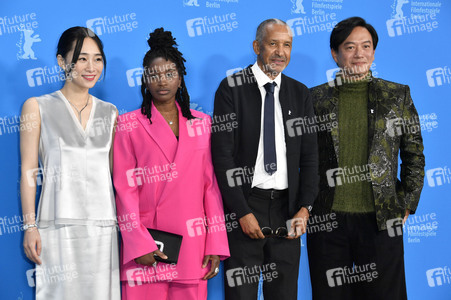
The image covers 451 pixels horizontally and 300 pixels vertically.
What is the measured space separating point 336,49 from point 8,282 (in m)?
2.50

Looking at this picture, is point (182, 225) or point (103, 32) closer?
point (182, 225)

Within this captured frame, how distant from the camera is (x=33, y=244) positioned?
255 centimetres

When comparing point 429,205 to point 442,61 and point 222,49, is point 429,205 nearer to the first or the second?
point 442,61

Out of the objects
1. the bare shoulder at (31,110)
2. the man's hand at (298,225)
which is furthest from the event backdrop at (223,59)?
the man's hand at (298,225)

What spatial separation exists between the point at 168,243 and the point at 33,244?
713 millimetres

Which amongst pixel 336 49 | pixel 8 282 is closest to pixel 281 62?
pixel 336 49

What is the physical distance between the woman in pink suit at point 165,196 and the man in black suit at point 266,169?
0.38 ft

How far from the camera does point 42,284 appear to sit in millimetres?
2586

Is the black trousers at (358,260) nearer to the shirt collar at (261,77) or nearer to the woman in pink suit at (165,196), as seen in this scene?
the woman in pink suit at (165,196)

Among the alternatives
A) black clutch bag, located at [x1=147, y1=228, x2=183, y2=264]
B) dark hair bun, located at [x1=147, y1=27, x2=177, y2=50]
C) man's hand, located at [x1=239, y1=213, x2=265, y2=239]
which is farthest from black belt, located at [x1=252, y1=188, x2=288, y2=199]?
dark hair bun, located at [x1=147, y1=27, x2=177, y2=50]

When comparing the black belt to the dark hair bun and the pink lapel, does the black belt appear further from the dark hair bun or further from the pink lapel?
the dark hair bun

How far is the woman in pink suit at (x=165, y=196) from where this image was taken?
259cm

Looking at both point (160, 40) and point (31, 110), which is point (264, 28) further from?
point (31, 110)

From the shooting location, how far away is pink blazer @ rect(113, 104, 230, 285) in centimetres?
259
